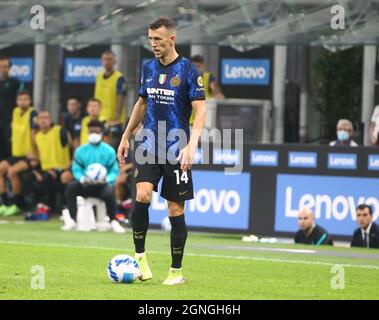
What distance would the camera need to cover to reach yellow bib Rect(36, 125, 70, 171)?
22516 mm

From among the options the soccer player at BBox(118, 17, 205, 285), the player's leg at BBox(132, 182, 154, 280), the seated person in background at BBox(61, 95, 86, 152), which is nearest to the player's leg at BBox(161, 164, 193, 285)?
the soccer player at BBox(118, 17, 205, 285)

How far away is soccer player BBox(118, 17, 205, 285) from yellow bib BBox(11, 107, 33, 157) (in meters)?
12.0

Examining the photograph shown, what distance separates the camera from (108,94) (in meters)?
22.3

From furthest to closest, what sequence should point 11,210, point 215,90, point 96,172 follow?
point 11,210, point 215,90, point 96,172

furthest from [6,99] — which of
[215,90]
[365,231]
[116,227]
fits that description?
[365,231]

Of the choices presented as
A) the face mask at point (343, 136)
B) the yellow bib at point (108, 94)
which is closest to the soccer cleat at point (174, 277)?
the face mask at point (343, 136)

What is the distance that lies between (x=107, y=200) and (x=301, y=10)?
14.7 ft

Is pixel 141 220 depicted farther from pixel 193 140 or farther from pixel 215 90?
pixel 215 90

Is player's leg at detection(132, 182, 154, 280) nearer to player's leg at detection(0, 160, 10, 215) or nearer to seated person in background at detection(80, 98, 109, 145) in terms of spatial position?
seated person in background at detection(80, 98, 109, 145)

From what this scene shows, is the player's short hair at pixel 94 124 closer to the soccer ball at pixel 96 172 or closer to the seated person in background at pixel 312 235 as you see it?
the soccer ball at pixel 96 172

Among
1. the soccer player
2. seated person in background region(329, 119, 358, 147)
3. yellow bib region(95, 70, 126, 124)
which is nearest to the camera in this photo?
the soccer player

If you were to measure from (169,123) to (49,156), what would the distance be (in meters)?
11.8

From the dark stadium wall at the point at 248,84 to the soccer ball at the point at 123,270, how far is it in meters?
12.3
